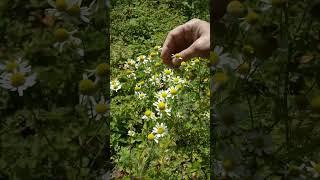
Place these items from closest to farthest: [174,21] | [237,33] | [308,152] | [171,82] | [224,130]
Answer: [308,152], [224,130], [237,33], [171,82], [174,21]

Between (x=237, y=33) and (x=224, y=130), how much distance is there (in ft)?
1.92

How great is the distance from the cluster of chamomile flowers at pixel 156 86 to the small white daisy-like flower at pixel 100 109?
0.75 ft

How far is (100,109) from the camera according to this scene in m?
1.37

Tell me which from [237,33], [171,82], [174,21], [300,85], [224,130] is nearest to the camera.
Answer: [224,130]

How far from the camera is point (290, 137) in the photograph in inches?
47.9

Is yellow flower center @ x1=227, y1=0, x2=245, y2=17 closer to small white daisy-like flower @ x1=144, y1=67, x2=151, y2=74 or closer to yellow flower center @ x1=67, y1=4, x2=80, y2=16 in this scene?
yellow flower center @ x1=67, y1=4, x2=80, y2=16

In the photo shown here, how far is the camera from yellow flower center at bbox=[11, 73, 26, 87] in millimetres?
1355

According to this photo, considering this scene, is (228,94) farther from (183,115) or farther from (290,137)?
(183,115)

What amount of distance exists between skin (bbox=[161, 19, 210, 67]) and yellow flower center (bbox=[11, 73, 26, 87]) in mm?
567

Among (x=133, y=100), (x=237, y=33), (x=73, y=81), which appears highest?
(x=237, y=33)

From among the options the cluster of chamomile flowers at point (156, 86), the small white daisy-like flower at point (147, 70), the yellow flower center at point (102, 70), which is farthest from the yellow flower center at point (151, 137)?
the small white daisy-like flower at point (147, 70)

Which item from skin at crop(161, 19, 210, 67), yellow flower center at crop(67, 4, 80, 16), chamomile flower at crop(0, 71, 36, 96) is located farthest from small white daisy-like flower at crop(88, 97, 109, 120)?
skin at crop(161, 19, 210, 67)

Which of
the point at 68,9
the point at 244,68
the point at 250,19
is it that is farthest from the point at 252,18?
the point at 68,9

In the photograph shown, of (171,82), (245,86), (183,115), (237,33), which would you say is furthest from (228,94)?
(171,82)
